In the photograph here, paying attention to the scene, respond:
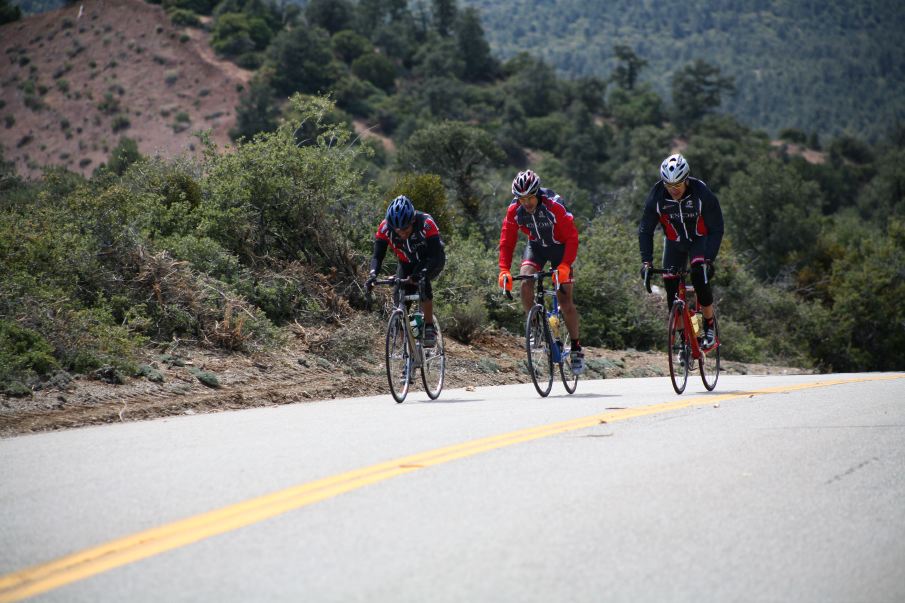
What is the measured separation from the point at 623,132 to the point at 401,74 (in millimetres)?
25928

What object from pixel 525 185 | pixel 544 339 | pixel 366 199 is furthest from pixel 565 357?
pixel 366 199

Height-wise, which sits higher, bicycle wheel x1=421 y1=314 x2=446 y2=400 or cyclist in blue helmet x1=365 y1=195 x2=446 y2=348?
cyclist in blue helmet x1=365 y1=195 x2=446 y2=348

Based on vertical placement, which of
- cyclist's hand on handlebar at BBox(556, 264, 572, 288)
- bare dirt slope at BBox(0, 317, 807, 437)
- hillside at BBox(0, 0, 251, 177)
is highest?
hillside at BBox(0, 0, 251, 177)

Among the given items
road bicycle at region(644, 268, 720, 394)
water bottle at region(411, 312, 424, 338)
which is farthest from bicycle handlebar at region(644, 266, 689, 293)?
water bottle at region(411, 312, 424, 338)

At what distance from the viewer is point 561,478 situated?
653 centimetres

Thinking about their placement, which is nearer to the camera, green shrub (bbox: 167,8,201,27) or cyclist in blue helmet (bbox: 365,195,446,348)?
cyclist in blue helmet (bbox: 365,195,446,348)

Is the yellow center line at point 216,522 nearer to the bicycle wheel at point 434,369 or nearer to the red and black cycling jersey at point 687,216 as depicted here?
the bicycle wheel at point 434,369

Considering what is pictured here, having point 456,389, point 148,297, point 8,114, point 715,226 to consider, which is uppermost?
point 8,114

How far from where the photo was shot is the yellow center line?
460 centimetres

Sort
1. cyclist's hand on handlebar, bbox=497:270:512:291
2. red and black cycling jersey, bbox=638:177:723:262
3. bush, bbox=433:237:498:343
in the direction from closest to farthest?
cyclist's hand on handlebar, bbox=497:270:512:291
red and black cycling jersey, bbox=638:177:723:262
bush, bbox=433:237:498:343

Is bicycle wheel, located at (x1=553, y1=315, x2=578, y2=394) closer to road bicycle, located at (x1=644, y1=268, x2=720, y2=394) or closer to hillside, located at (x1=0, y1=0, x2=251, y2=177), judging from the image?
road bicycle, located at (x1=644, y1=268, x2=720, y2=394)

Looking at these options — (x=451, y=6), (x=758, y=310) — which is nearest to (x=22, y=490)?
(x=758, y=310)

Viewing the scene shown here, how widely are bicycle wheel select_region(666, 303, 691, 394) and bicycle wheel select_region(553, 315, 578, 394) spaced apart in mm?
1170

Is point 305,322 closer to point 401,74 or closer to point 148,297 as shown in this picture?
point 148,297
